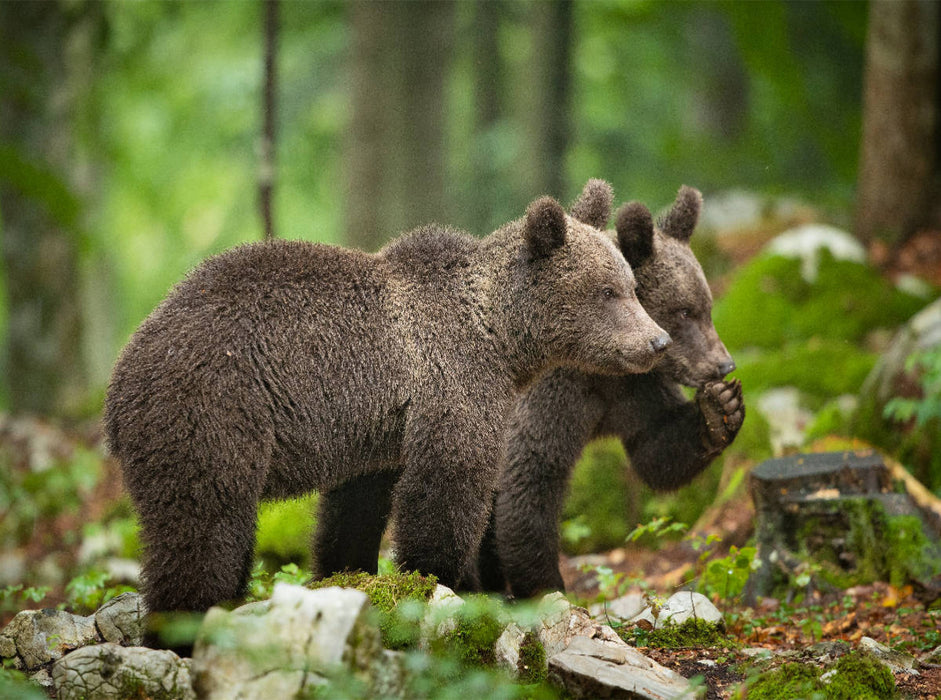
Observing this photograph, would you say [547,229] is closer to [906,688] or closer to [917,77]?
[906,688]

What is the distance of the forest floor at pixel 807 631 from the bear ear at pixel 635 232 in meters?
2.05

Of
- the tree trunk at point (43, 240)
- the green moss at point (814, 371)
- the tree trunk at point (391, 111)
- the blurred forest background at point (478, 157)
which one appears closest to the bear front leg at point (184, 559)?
the blurred forest background at point (478, 157)

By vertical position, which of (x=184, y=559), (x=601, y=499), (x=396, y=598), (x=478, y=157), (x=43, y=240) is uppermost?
(x=478, y=157)

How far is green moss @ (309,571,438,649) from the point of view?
15.6 feet

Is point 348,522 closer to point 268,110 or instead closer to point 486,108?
point 268,110

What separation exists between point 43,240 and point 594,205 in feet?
32.0

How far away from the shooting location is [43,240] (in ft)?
44.7

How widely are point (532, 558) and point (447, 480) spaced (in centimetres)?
163

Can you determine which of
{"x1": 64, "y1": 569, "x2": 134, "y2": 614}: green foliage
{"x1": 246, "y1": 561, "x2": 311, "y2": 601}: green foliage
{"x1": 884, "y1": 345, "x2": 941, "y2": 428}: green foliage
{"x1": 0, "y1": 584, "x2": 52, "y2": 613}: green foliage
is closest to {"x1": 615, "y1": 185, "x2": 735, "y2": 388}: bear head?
{"x1": 884, "y1": 345, "x2": 941, "y2": 428}: green foliage

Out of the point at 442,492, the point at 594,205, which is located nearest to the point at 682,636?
the point at 442,492

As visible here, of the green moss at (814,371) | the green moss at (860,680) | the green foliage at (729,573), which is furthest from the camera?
the green moss at (814,371)

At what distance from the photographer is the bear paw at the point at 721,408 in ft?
21.5

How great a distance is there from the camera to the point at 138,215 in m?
27.0

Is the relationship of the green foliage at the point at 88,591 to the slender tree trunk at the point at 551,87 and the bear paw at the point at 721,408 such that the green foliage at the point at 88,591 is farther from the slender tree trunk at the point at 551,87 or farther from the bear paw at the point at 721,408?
the slender tree trunk at the point at 551,87
